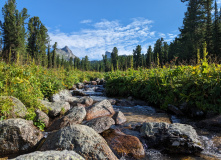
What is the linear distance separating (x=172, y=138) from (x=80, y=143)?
1.85 m

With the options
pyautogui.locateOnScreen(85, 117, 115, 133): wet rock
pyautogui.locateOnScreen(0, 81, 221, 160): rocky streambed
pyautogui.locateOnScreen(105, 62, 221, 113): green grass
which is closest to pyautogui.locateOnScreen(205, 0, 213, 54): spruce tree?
pyautogui.locateOnScreen(105, 62, 221, 113): green grass

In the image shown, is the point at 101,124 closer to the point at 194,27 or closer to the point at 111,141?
the point at 111,141

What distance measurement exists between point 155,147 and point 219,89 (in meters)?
2.80

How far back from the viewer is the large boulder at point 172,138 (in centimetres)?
255

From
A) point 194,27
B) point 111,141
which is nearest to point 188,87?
point 111,141

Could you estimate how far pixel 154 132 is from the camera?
9.52 feet

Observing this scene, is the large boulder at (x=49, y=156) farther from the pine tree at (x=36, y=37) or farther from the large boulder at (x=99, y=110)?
the pine tree at (x=36, y=37)

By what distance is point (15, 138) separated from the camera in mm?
2471

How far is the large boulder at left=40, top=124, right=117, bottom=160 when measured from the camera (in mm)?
1966

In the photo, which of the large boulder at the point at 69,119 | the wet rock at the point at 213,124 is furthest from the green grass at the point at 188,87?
the large boulder at the point at 69,119

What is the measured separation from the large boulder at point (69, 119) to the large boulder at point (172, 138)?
5.99 feet

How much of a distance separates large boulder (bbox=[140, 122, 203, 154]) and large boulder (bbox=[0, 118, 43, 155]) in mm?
2367

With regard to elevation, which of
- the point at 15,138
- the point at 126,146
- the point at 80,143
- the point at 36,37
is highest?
the point at 36,37

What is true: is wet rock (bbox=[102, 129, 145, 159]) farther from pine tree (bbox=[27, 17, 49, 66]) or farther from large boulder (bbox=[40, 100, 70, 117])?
pine tree (bbox=[27, 17, 49, 66])
